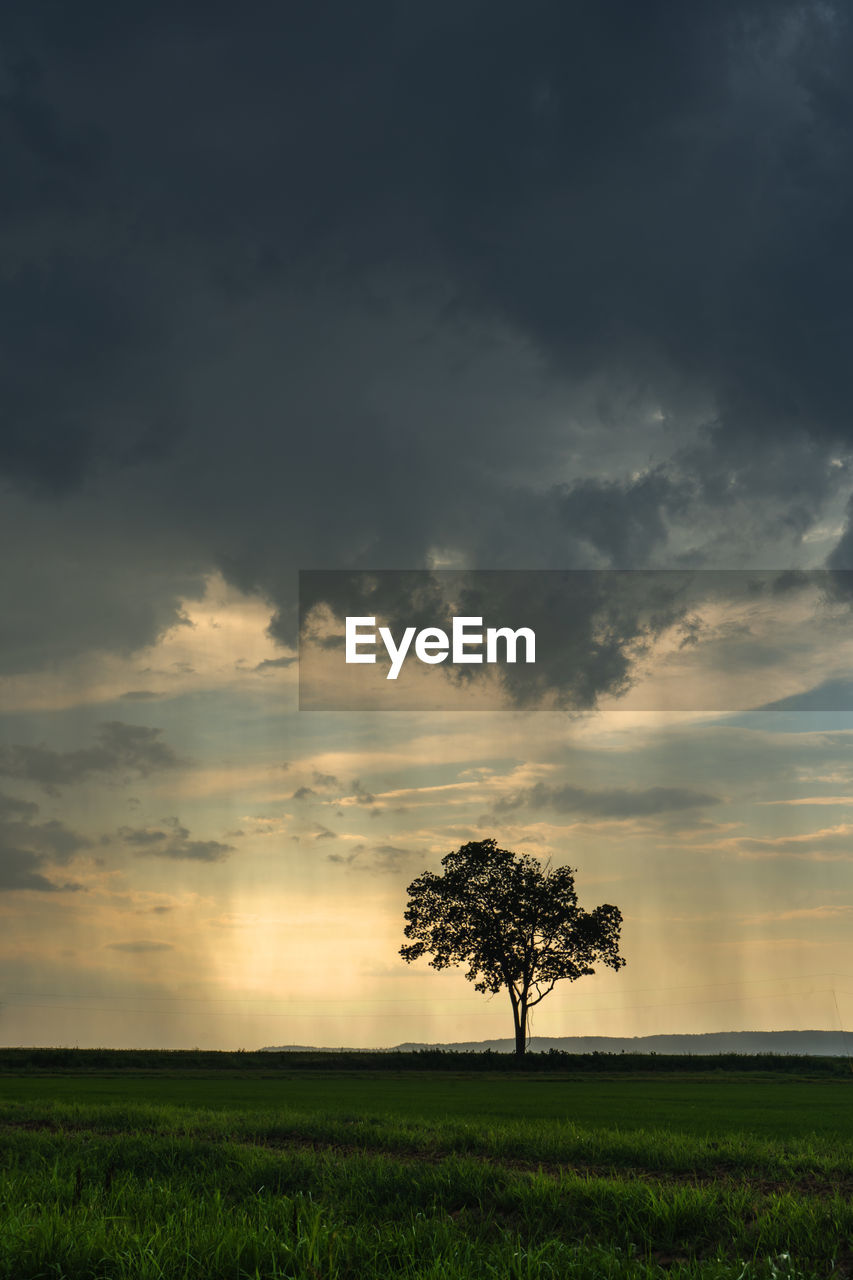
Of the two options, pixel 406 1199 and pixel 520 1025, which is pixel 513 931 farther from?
pixel 406 1199

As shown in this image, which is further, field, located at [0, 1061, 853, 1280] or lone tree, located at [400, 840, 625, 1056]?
lone tree, located at [400, 840, 625, 1056]

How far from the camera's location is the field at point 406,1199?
8.05 m

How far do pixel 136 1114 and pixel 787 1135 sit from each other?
14.0 m

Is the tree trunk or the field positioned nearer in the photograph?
the field

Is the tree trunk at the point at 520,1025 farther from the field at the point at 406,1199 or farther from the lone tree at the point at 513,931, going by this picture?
the field at the point at 406,1199

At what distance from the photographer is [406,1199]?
11477 millimetres

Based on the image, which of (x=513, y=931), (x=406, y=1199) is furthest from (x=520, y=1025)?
(x=406, y=1199)

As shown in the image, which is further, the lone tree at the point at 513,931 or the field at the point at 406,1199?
the lone tree at the point at 513,931

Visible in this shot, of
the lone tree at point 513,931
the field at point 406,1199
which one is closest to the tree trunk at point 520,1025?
the lone tree at point 513,931

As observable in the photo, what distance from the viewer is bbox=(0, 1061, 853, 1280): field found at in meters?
8.05

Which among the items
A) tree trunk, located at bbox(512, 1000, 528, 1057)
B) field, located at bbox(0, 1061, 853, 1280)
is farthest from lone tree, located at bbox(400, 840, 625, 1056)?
field, located at bbox(0, 1061, 853, 1280)

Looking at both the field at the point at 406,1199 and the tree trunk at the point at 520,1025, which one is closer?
the field at the point at 406,1199

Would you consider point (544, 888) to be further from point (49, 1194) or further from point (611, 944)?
point (49, 1194)

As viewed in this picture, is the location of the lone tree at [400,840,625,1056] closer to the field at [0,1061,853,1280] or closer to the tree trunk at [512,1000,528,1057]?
the tree trunk at [512,1000,528,1057]
